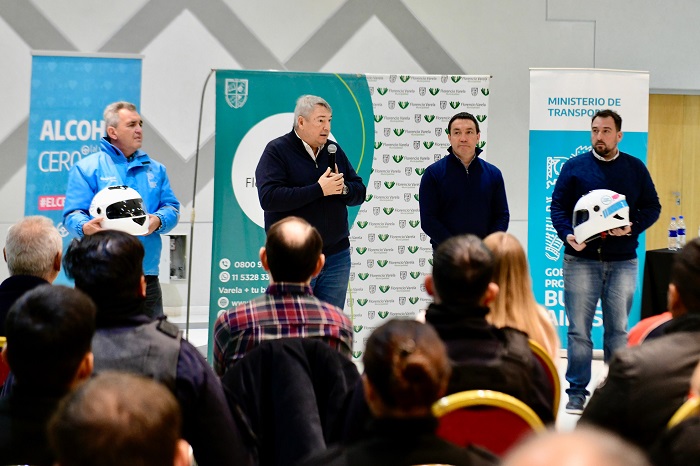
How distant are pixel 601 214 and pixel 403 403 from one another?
3337mm

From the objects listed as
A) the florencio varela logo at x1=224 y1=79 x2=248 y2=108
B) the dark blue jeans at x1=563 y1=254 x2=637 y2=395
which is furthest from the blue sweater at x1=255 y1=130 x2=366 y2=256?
the dark blue jeans at x1=563 y1=254 x2=637 y2=395

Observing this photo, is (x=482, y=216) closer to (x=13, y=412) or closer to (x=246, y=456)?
(x=246, y=456)

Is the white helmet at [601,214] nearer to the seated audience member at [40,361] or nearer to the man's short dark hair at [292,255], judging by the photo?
the man's short dark hair at [292,255]

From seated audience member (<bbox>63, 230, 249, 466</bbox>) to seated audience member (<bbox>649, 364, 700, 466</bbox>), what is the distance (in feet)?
3.16

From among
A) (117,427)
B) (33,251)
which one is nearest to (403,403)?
(117,427)

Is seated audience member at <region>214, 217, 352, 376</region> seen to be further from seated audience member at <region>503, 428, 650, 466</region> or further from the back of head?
seated audience member at <region>503, 428, 650, 466</region>

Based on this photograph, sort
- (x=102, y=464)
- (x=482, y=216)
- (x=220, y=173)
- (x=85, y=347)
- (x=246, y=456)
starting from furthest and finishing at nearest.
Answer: (x=220, y=173) < (x=482, y=216) < (x=246, y=456) < (x=85, y=347) < (x=102, y=464)

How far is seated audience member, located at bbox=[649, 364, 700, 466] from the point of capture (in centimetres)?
130

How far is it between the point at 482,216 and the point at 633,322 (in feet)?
6.71

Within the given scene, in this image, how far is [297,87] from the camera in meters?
5.52

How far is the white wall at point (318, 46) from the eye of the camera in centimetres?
693

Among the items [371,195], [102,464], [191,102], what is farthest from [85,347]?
[191,102]

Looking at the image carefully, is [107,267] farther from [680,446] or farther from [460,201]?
[460,201]

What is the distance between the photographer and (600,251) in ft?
15.1
